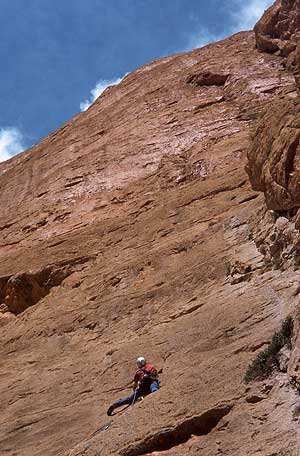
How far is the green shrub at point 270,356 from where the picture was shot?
11.5 meters

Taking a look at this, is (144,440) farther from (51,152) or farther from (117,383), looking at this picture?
(51,152)

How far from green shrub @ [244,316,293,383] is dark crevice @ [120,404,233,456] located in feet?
1.94

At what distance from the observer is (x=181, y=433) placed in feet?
37.8

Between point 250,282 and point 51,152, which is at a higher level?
point 51,152

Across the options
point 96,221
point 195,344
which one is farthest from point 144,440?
point 96,221

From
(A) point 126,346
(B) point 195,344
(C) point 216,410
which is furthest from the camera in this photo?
(A) point 126,346

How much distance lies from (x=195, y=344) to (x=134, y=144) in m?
14.4

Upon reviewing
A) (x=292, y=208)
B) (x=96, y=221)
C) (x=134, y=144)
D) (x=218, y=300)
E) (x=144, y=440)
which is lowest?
(x=144, y=440)

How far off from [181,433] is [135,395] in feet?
6.38

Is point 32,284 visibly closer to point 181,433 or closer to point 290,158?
point 290,158

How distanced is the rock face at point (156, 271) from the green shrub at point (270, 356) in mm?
158

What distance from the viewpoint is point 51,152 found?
3148 centimetres

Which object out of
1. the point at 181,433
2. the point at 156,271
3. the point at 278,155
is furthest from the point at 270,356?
the point at 156,271

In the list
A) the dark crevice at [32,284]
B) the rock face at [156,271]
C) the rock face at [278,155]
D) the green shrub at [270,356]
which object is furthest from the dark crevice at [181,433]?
the dark crevice at [32,284]
